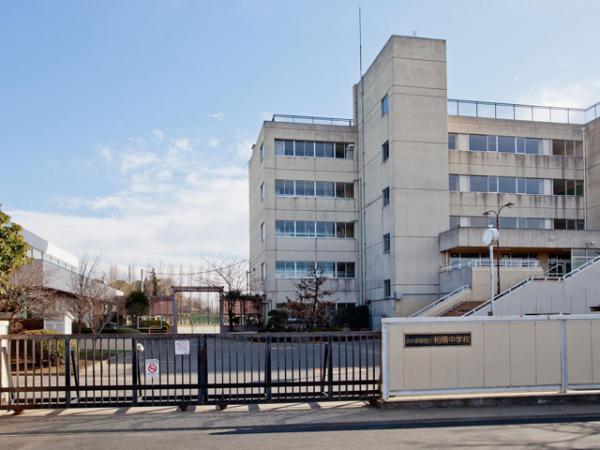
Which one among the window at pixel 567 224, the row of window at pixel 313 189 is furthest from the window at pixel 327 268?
the window at pixel 567 224

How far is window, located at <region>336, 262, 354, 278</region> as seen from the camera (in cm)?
4753

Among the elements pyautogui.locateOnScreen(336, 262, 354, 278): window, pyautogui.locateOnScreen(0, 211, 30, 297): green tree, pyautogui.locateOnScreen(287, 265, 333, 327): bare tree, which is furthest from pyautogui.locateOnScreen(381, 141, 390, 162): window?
pyautogui.locateOnScreen(0, 211, 30, 297): green tree

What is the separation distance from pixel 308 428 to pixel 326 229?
37.9m

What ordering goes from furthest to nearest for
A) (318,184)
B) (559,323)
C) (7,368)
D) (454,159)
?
1. (318,184)
2. (454,159)
3. (559,323)
4. (7,368)

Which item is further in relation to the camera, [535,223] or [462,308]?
[535,223]

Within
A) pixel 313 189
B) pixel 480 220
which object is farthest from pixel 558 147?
pixel 313 189

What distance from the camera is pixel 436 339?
12062mm

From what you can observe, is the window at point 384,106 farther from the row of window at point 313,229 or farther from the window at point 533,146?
the window at point 533,146

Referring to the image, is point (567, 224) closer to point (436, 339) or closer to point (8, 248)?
point (436, 339)

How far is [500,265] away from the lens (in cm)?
3641

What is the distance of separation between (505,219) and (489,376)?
34.2 meters

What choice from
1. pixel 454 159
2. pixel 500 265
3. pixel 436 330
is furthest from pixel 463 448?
pixel 454 159

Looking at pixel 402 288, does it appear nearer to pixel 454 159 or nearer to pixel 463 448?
pixel 454 159

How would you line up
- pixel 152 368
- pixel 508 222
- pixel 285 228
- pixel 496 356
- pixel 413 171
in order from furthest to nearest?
pixel 285 228
pixel 508 222
pixel 413 171
pixel 496 356
pixel 152 368
